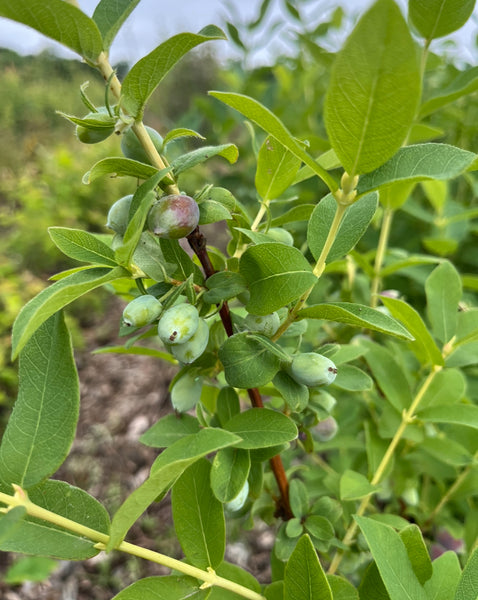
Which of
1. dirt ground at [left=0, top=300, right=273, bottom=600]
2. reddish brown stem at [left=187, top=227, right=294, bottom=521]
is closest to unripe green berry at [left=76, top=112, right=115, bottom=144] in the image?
reddish brown stem at [left=187, top=227, right=294, bottom=521]

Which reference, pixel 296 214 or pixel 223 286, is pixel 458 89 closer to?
pixel 296 214

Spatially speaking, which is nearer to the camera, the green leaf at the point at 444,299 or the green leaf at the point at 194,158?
the green leaf at the point at 194,158

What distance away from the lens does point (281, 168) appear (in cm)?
52

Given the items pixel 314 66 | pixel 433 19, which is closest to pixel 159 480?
pixel 433 19

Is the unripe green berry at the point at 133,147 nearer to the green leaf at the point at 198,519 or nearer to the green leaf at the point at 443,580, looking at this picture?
the green leaf at the point at 198,519

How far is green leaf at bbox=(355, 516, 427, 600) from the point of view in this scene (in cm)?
43

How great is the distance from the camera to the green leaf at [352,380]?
583mm

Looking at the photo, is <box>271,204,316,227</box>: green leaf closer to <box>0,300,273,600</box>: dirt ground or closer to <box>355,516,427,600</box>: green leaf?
<box>355,516,427,600</box>: green leaf

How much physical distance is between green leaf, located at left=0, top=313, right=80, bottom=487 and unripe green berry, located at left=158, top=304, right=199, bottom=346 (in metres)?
0.09

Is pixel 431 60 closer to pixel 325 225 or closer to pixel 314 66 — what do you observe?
pixel 325 225

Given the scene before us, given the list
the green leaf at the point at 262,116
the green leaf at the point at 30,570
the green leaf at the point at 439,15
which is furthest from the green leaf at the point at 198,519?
the green leaf at the point at 30,570

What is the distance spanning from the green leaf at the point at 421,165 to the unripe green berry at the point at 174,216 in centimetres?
14

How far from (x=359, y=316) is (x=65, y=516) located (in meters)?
0.31

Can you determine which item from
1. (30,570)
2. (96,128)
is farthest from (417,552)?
(30,570)
